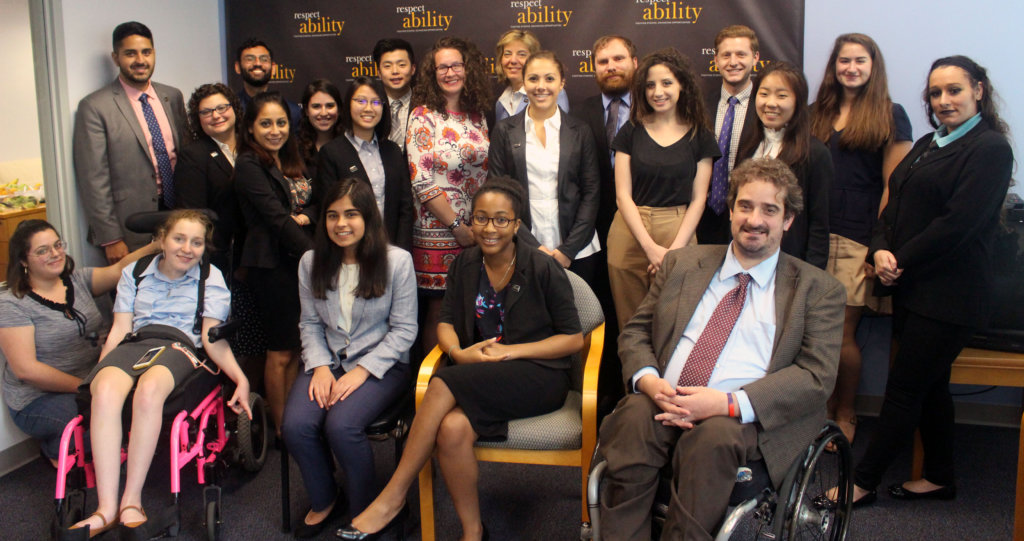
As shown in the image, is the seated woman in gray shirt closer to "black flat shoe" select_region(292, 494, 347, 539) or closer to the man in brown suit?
"black flat shoe" select_region(292, 494, 347, 539)

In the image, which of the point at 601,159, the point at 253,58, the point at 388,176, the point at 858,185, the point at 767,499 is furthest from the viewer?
the point at 253,58

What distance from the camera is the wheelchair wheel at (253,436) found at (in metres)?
2.94

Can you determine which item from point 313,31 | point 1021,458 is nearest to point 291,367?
point 313,31

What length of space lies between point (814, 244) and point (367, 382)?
65.8 inches

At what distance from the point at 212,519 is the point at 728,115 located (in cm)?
248

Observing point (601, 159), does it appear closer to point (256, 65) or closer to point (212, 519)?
point (256, 65)

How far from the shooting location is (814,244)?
279cm

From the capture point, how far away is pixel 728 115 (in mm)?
3168

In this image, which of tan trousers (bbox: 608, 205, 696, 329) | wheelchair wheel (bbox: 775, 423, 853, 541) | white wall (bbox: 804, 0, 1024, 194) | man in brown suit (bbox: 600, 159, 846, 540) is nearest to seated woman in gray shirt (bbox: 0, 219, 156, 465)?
tan trousers (bbox: 608, 205, 696, 329)

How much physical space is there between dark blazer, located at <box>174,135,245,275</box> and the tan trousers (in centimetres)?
161

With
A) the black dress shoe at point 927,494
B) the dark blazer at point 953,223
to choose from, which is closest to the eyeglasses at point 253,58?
the dark blazer at point 953,223

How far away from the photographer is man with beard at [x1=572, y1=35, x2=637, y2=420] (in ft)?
11.0

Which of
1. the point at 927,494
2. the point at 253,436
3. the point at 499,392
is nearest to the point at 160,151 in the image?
the point at 253,436

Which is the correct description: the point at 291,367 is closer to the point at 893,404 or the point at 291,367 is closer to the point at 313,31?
the point at 313,31
